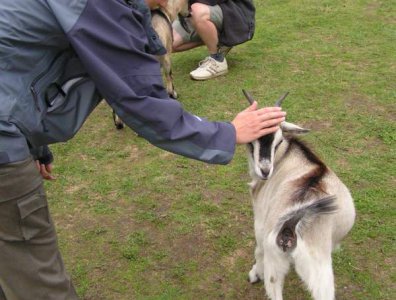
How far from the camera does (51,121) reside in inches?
88.0

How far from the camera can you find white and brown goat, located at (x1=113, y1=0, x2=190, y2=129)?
5456mm

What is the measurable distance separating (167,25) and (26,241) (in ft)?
12.4

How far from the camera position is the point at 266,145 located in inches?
117

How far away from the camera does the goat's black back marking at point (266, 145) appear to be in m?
2.95

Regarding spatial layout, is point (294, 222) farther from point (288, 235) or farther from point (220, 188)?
point (220, 188)

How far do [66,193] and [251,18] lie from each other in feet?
→ 10.6

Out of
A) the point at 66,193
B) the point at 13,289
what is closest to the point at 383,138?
the point at 66,193

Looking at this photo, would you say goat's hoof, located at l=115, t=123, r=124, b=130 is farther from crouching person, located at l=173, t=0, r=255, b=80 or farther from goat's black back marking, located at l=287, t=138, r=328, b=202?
goat's black back marking, located at l=287, t=138, r=328, b=202

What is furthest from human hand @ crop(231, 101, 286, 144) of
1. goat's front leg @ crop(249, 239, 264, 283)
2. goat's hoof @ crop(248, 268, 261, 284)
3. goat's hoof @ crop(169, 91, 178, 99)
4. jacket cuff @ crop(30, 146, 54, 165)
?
goat's hoof @ crop(169, 91, 178, 99)

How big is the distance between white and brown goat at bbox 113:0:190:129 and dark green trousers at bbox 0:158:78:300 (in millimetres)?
2957

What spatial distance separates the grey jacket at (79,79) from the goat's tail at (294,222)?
53 centimetres

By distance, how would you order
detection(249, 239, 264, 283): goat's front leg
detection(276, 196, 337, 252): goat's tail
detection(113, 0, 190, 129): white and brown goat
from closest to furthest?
detection(276, 196, 337, 252): goat's tail → detection(249, 239, 264, 283): goat's front leg → detection(113, 0, 190, 129): white and brown goat

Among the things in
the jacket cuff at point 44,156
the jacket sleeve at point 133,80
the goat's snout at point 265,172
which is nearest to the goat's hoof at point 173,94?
the goat's snout at point 265,172

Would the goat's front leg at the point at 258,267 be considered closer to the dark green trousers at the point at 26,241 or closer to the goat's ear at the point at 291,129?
the goat's ear at the point at 291,129
